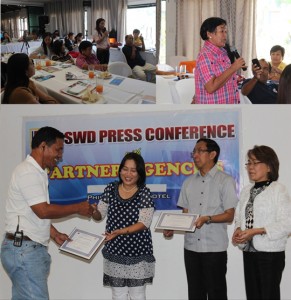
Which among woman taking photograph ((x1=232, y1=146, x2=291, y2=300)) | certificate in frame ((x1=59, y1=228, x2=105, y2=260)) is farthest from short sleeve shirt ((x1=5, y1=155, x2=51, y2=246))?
woman taking photograph ((x1=232, y1=146, x2=291, y2=300))

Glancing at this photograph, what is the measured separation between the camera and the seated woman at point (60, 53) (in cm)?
387

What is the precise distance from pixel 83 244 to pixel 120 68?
127 centimetres

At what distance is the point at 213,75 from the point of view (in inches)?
144

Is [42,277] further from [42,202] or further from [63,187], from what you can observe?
[63,187]

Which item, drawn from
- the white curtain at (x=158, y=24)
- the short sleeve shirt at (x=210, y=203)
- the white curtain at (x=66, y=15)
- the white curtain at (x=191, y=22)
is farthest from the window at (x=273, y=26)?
the white curtain at (x=66, y=15)

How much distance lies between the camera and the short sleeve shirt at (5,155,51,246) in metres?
3.18

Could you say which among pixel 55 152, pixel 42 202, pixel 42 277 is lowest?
pixel 42 277

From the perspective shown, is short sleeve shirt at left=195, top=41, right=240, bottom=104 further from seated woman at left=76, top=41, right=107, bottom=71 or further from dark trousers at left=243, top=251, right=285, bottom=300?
dark trousers at left=243, top=251, right=285, bottom=300

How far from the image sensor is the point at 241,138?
12.3ft

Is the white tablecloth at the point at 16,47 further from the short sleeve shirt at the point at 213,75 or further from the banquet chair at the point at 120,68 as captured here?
the short sleeve shirt at the point at 213,75

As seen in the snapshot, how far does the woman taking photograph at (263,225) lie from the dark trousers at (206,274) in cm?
18

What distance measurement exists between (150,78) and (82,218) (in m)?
1.15

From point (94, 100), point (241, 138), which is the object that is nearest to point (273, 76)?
point (241, 138)

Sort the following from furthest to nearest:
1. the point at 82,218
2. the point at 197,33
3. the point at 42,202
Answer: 1. the point at 82,218
2. the point at 197,33
3. the point at 42,202
